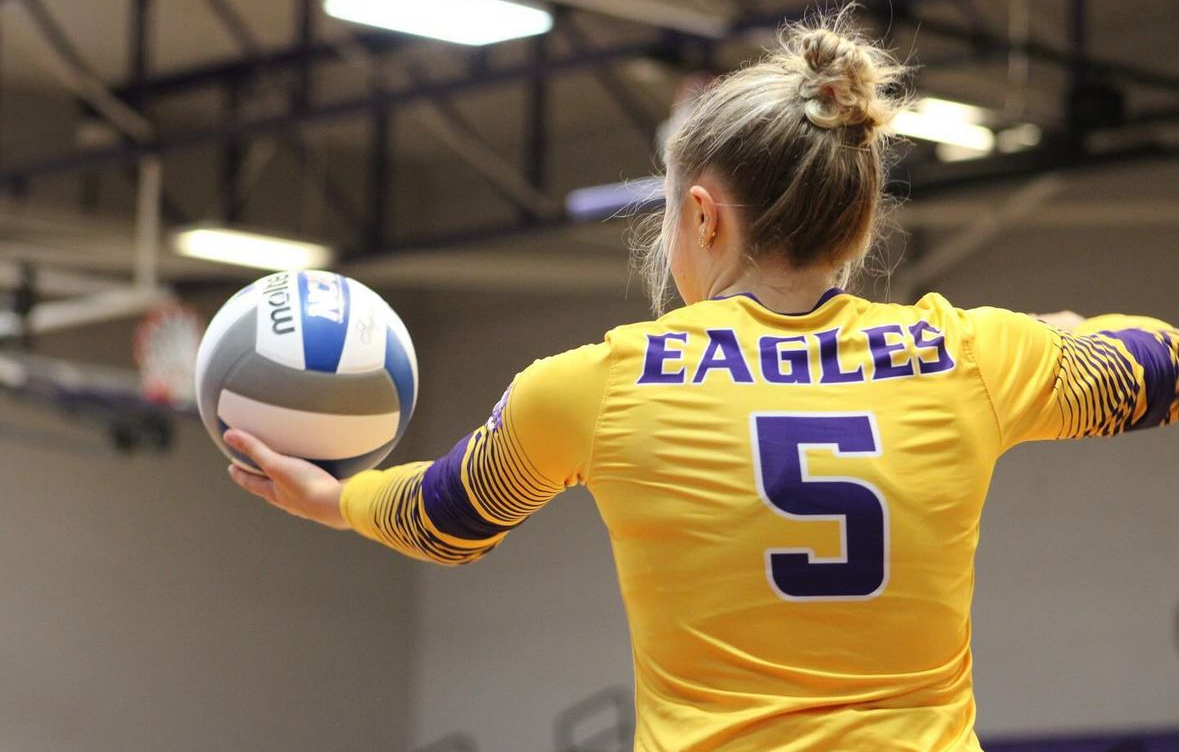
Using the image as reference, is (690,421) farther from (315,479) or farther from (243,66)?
(243,66)

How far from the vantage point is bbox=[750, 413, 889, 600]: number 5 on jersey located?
1679 millimetres

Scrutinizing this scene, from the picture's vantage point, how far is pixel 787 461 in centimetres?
169

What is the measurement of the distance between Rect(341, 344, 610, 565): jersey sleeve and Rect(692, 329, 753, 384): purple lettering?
0.11m

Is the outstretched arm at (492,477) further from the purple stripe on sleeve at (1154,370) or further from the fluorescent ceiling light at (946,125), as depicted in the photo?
the fluorescent ceiling light at (946,125)

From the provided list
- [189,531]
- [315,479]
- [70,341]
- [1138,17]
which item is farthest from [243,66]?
[315,479]

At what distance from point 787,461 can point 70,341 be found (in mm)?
15142

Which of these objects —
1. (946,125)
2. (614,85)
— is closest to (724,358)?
(946,125)

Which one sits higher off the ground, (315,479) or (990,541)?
(315,479)

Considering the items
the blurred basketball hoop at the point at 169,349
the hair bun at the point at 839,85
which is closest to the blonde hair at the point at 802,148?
the hair bun at the point at 839,85

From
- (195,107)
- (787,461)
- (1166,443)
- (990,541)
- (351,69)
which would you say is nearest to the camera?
(787,461)

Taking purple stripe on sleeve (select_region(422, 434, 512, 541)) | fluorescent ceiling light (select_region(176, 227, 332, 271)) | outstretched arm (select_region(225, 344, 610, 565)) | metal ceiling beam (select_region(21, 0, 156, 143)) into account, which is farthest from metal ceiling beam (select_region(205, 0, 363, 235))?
purple stripe on sleeve (select_region(422, 434, 512, 541))

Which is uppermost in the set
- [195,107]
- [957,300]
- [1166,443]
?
[195,107]

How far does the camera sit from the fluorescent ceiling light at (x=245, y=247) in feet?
40.3

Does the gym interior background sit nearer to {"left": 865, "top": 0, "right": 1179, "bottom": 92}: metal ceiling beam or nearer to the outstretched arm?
{"left": 865, "top": 0, "right": 1179, "bottom": 92}: metal ceiling beam
